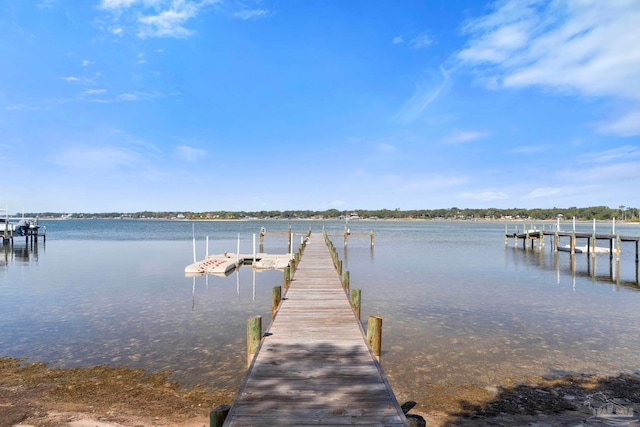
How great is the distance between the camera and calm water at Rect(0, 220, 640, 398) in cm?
1135

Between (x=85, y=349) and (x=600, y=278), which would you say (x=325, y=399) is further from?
(x=600, y=278)

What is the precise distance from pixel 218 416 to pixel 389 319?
11997 mm

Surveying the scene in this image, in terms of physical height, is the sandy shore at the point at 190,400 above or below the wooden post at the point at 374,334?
below

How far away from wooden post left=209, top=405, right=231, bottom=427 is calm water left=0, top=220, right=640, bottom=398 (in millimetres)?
5170

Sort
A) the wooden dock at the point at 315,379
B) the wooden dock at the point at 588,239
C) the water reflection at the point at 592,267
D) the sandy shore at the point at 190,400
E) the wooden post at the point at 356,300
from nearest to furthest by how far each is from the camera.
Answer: the wooden dock at the point at 315,379 < the sandy shore at the point at 190,400 < the wooden post at the point at 356,300 < the water reflection at the point at 592,267 < the wooden dock at the point at 588,239

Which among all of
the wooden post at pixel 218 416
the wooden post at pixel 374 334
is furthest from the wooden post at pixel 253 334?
the wooden post at pixel 218 416

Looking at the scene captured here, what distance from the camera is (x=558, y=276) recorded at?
94.7 ft

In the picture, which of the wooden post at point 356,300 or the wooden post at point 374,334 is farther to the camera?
the wooden post at point 356,300

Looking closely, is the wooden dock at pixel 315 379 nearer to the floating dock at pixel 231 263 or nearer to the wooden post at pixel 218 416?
the wooden post at pixel 218 416

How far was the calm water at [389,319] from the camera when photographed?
11.4m

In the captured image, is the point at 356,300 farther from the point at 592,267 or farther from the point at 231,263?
the point at 592,267

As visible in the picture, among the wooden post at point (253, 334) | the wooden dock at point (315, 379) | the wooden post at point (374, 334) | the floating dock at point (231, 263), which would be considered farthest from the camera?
the floating dock at point (231, 263)

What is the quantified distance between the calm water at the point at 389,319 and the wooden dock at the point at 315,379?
2073 millimetres

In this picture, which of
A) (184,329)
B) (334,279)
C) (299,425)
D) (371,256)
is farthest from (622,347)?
(371,256)
